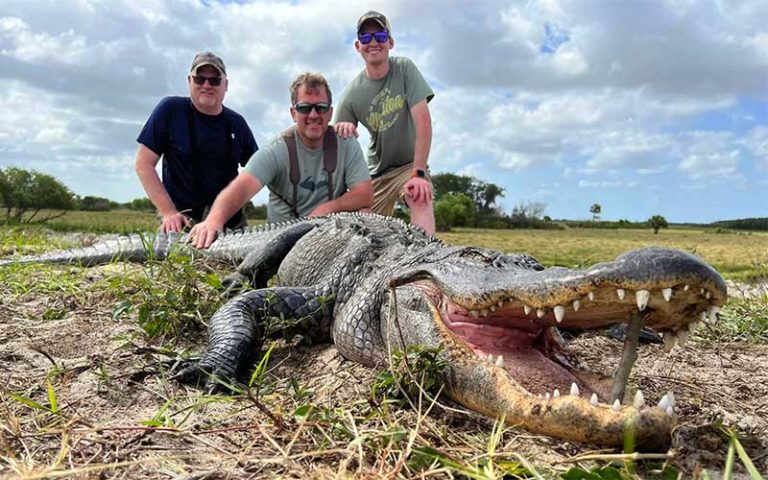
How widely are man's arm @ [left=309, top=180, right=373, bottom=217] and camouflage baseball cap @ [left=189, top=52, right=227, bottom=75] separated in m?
2.15

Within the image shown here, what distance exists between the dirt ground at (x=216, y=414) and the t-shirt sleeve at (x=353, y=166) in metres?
3.39

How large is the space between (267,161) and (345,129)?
1089 mm

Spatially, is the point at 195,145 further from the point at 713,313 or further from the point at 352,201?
the point at 713,313

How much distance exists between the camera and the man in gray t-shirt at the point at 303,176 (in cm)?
625

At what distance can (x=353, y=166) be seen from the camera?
676 cm

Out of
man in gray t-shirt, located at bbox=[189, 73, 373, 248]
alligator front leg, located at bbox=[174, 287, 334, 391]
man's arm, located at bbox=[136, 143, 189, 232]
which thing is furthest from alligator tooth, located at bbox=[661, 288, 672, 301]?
man's arm, located at bbox=[136, 143, 189, 232]

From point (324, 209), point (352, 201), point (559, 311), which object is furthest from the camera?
point (352, 201)

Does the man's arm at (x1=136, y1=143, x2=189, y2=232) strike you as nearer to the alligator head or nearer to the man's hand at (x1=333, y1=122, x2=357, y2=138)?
the man's hand at (x1=333, y1=122, x2=357, y2=138)

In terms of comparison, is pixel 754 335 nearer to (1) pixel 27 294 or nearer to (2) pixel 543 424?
(2) pixel 543 424

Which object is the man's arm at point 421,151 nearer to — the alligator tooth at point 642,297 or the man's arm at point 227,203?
the man's arm at point 227,203

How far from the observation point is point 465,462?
6.14 feet

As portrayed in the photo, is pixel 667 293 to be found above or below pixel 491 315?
above

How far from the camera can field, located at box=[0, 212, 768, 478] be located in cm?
186

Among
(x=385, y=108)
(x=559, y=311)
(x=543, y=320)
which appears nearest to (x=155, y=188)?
(x=385, y=108)
